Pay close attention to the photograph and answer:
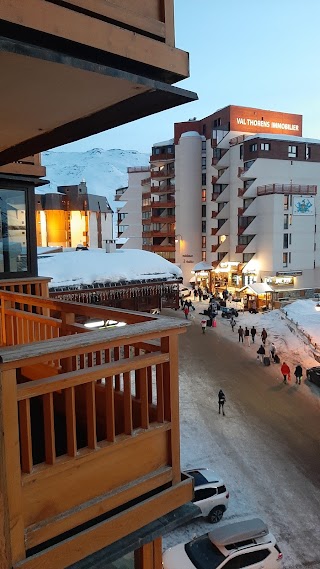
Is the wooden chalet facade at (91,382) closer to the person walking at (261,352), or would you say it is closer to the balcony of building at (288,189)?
the person walking at (261,352)

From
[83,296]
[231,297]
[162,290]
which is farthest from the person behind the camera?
[231,297]

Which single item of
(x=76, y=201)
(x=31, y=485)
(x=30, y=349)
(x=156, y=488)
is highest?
(x=76, y=201)

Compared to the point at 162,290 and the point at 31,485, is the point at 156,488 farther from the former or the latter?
the point at 162,290

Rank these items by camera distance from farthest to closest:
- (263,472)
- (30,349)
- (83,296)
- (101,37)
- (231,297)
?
(231,297) < (83,296) < (263,472) < (101,37) < (30,349)

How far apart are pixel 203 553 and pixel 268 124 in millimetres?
57936

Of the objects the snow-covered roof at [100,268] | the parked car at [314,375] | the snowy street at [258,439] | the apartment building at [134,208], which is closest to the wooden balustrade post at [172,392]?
the snowy street at [258,439]

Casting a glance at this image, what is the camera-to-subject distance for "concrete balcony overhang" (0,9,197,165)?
2695 mm

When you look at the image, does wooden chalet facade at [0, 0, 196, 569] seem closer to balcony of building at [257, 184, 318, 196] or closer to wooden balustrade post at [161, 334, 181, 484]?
wooden balustrade post at [161, 334, 181, 484]

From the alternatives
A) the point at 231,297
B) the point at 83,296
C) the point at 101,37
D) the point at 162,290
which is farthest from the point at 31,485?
the point at 231,297

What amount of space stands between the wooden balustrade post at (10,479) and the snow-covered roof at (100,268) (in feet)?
58.4

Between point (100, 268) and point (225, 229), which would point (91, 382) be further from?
point (225, 229)

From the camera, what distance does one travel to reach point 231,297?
5106 cm

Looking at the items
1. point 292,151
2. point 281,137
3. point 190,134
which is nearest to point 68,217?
point 190,134

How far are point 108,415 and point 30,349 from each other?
89cm
